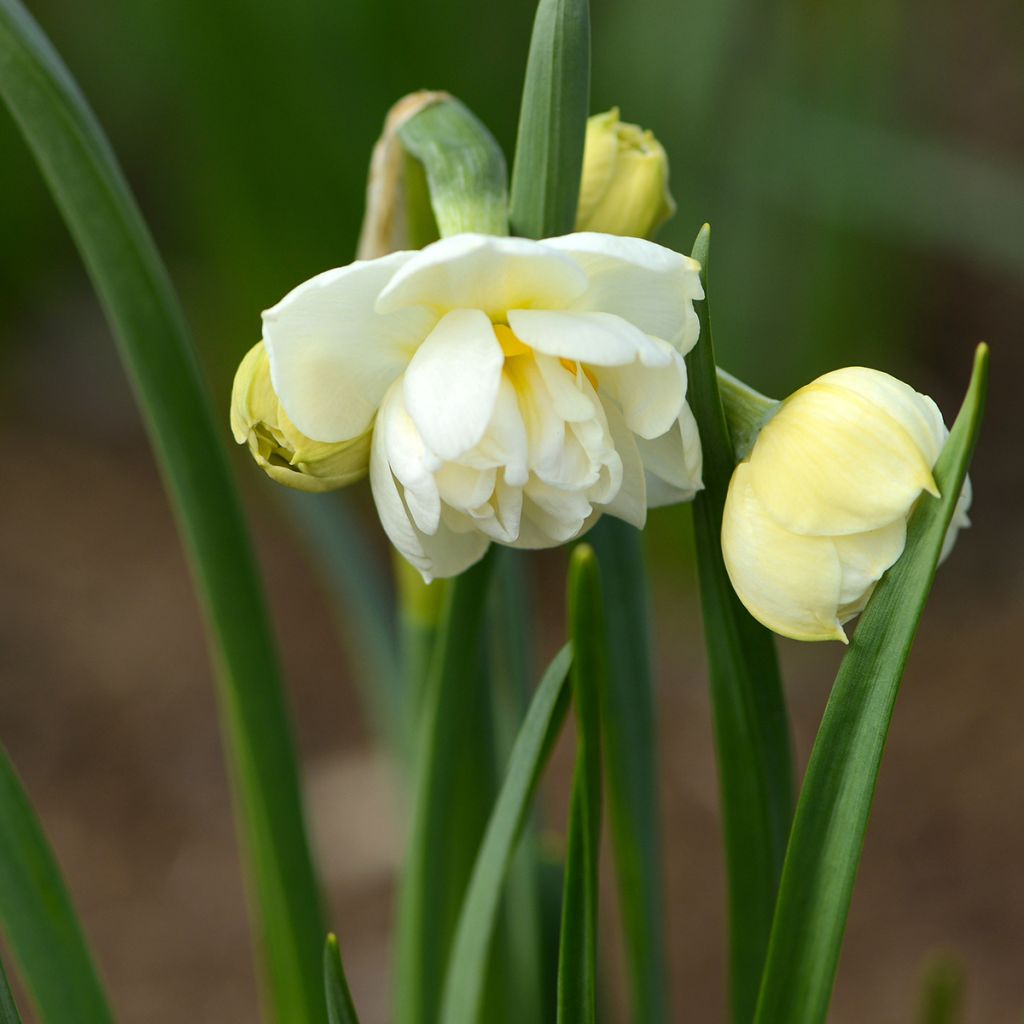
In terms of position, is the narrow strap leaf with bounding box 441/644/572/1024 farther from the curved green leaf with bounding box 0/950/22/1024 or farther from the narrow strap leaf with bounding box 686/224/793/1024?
the curved green leaf with bounding box 0/950/22/1024

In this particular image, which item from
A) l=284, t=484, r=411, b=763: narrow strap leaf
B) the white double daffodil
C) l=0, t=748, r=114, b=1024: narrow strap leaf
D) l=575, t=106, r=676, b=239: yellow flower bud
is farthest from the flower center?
l=284, t=484, r=411, b=763: narrow strap leaf

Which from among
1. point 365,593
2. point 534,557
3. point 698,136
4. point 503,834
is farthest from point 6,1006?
point 534,557

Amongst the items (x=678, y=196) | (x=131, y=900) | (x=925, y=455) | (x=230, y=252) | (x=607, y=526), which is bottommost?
(x=131, y=900)

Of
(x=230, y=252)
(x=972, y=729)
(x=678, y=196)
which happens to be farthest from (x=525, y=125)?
(x=972, y=729)

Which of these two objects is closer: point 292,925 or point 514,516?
point 514,516

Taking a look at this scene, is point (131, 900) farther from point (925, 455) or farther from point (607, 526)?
point (925, 455)

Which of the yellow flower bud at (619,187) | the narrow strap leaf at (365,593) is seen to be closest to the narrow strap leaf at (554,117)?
the yellow flower bud at (619,187)

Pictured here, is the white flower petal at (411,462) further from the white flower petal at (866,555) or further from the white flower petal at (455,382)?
the white flower petal at (866,555)

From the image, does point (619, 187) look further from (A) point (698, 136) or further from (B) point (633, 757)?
(A) point (698, 136)
